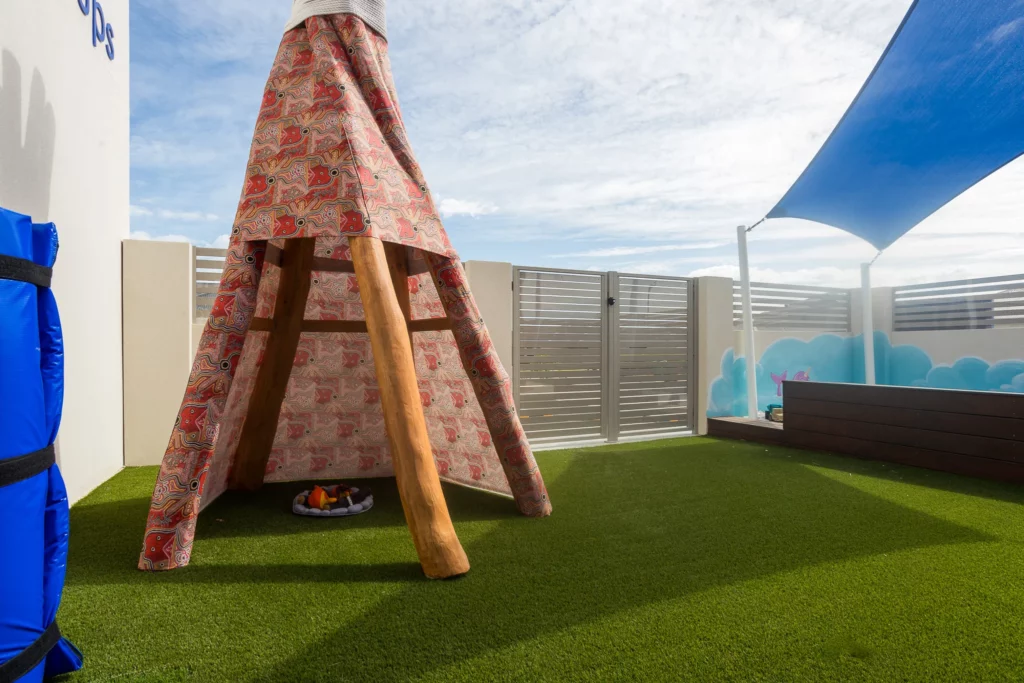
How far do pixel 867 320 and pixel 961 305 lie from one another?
142 centimetres

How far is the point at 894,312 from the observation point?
8391mm

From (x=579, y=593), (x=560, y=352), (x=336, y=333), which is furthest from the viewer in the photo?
(x=560, y=352)

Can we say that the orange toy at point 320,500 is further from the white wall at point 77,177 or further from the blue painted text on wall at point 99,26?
the blue painted text on wall at point 99,26

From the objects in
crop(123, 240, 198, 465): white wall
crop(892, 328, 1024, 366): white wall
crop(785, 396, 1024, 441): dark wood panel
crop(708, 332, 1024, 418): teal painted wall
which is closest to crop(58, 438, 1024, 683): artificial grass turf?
crop(785, 396, 1024, 441): dark wood panel

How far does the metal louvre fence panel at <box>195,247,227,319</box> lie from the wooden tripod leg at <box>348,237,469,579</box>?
2.84 m

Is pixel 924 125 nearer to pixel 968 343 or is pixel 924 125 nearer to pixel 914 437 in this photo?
pixel 914 437

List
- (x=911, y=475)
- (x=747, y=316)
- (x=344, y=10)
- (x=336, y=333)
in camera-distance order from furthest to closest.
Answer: (x=747, y=316) < (x=911, y=475) < (x=336, y=333) < (x=344, y=10)

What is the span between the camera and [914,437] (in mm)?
4602

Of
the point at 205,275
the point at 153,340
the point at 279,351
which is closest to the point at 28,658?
the point at 279,351

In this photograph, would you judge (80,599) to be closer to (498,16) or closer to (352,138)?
(352,138)

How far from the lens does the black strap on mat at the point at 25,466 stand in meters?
1.28

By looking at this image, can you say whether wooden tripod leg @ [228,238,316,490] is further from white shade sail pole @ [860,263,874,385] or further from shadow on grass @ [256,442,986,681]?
white shade sail pole @ [860,263,874,385]

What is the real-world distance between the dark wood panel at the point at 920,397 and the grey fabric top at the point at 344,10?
4.55 m

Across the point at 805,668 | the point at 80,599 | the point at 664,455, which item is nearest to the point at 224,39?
the point at 80,599
